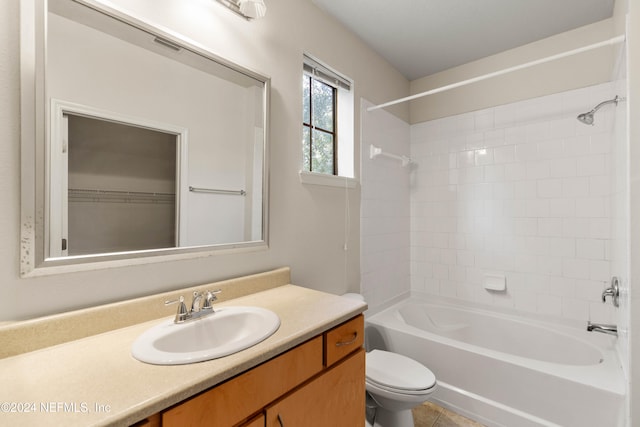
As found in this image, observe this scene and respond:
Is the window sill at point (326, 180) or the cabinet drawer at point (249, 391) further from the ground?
the window sill at point (326, 180)

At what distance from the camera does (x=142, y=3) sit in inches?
43.9

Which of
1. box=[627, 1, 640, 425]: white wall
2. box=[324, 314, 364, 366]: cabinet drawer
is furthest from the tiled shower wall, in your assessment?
box=[324, 314, 364, 366]: cabinet drawer

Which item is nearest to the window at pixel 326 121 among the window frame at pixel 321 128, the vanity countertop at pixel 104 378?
the window frame at pixel 321 128

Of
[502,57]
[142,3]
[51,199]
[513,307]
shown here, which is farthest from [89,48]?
[513,307]

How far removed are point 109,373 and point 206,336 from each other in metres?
0.37

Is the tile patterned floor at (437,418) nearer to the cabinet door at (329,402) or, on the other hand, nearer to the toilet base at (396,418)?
the toilet base at (396,418)

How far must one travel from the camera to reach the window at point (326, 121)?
1.93 m

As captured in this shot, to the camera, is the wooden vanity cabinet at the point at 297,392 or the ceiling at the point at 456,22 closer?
the wooden vanity cabinet at the point at 297,392

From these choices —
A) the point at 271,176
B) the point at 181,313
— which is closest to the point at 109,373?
the point at 181,313

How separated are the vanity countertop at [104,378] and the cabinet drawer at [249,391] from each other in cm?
3

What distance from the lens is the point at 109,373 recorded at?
2.35ft

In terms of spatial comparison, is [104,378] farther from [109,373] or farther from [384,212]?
[384,212]

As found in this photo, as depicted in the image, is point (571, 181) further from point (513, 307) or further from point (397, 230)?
point (397, 230)

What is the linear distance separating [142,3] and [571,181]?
110 inches
